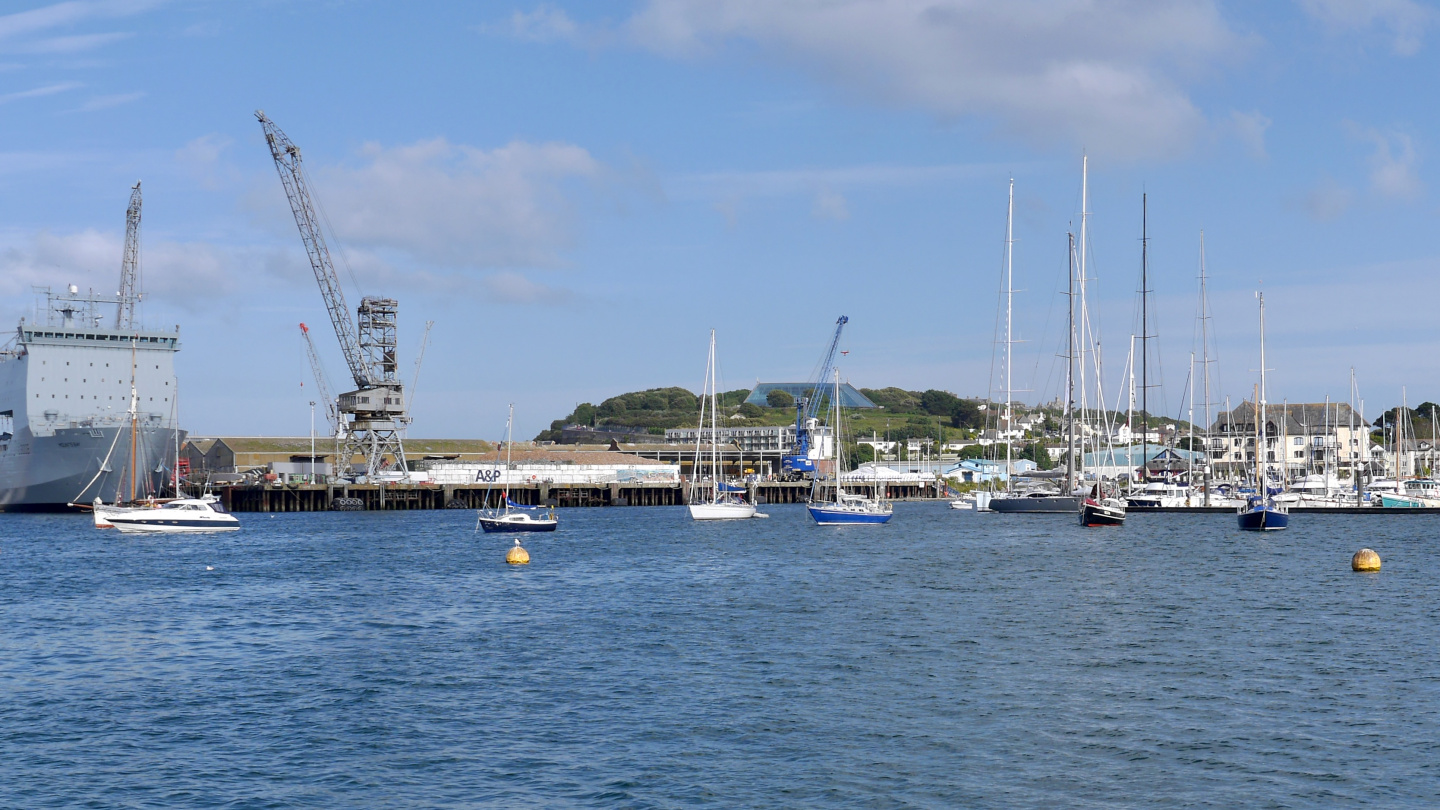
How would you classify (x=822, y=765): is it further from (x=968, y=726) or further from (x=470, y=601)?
(x=470, y=601)

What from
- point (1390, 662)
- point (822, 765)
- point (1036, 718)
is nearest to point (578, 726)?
point (822, 765)

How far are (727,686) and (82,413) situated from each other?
95005 millimetres

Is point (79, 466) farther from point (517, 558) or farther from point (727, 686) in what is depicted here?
point (727, 686)

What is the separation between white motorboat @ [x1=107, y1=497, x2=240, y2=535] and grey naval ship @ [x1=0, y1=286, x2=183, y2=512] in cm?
2085

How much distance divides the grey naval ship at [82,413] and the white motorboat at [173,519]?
68.4 feet

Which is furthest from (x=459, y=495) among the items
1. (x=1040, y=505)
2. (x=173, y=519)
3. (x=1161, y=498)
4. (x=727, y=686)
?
(x=727, y=686)

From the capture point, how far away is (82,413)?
102375mm

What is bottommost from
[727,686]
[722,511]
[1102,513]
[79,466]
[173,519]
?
[727,686]

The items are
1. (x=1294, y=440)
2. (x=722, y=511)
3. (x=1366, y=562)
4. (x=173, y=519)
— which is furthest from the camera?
(x=1294, y=440)

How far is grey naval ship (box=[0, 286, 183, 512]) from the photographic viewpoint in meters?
96.8

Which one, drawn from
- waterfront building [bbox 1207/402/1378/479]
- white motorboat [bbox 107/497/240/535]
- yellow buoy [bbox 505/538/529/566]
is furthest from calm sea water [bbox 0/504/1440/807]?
waterfront building [bbox 1207/402/1378/479]

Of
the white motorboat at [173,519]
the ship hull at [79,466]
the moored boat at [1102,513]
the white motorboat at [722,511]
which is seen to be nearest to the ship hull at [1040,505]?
the moored boat at [1102,513]

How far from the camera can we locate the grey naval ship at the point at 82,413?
317 feet

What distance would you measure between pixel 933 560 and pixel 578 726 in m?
36.5
